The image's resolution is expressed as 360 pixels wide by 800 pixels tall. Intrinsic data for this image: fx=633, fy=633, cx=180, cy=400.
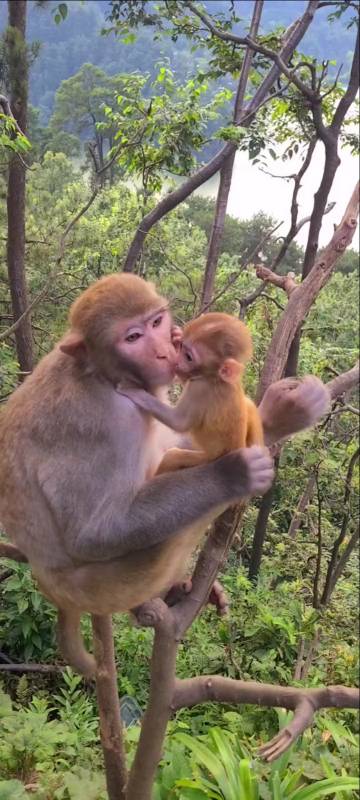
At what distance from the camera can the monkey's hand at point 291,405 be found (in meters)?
2.07

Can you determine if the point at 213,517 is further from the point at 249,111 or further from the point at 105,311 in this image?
the point at 249,111

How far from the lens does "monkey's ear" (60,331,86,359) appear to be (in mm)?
1749

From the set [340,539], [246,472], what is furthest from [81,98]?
[246,472]

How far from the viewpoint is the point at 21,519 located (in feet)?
6.14

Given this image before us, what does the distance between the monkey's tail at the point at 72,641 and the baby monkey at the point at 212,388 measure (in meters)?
0.77

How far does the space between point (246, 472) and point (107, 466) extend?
38cm

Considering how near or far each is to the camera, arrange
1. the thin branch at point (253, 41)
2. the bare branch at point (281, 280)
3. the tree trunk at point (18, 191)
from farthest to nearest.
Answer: the thin branch at point (253, 41) < the tree trunk at point (18, 191) < the bare branch at point (281, 280)

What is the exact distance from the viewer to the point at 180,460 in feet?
6.53

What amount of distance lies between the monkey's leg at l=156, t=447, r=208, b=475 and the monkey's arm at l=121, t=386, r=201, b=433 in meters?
0.13

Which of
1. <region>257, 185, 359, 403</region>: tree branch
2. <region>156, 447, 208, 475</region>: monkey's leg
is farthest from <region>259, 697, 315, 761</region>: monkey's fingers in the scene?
<region>257, 185, 359, 403</region>: tree branch

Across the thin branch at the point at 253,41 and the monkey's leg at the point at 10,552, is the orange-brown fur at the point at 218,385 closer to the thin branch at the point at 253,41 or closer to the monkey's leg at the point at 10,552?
the monkey's leg at the point at 10,552

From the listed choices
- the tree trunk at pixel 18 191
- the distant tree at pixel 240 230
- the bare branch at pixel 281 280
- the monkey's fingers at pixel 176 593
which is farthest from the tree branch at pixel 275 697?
the distant tree at pixel 240 230

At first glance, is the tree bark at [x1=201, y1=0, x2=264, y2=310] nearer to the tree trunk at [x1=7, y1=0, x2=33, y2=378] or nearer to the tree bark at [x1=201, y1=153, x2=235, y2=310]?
the tree bark at [x1=201, y1=153, x2=235, y2=310]

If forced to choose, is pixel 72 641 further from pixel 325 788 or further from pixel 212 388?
pixel 325 788
